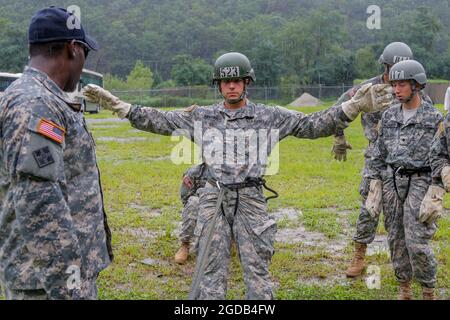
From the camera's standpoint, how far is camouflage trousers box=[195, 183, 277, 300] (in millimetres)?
4270

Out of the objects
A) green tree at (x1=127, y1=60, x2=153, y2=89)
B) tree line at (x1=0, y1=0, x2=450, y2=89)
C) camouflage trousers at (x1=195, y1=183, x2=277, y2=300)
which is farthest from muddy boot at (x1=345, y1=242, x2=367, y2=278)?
green tree at (x1=127, y1=60, x2=153, y2=89)

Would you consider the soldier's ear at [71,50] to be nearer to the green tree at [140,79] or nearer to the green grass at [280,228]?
the green grass at [280,228]

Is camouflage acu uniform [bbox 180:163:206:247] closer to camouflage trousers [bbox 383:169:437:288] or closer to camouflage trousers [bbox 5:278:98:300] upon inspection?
camouflage trousers [bbox 383:169:437:288]

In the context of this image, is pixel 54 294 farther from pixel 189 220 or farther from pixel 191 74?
pixel 191 74

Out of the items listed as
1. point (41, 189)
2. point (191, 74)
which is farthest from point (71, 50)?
point (191, 74)

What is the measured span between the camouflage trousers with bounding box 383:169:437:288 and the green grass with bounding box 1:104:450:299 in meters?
0.44

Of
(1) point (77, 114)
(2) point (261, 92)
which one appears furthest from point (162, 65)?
(1) point (77, 114)

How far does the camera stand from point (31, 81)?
9.47ft

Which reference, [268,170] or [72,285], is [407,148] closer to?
[268,170]

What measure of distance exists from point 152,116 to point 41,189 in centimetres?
214

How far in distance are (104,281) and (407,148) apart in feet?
10.9

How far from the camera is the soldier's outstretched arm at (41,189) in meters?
2.61

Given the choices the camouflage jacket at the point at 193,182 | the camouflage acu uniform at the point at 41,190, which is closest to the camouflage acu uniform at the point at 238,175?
the camouflage acu uniform at the point at 41,190

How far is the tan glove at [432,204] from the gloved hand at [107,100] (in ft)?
8.62
